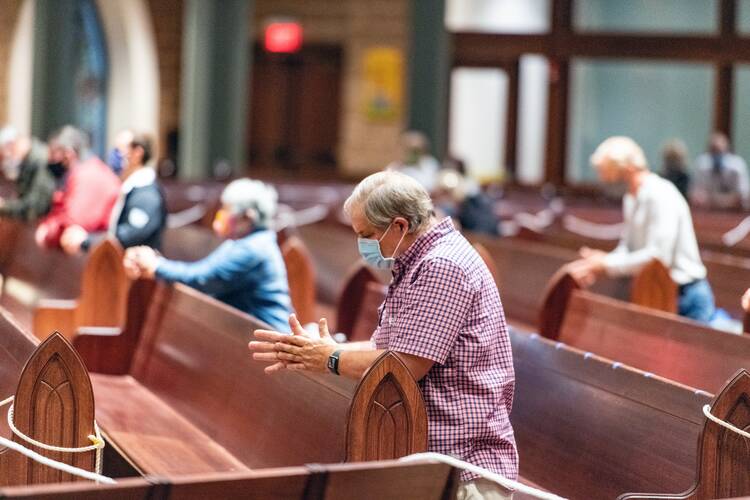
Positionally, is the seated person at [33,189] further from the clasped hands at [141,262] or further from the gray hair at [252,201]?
the gray hair at [252,201]

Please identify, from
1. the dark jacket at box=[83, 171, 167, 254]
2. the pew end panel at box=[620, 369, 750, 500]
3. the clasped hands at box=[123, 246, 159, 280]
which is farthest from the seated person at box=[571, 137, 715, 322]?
the pew end panel at box=[620, 369, 750, 500]

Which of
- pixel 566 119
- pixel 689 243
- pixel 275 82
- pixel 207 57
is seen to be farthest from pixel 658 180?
pixel 275 82

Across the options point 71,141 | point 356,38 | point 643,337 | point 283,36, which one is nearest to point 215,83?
point 283,36

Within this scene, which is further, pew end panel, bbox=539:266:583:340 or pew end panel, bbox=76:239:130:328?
pew end panel, bbox=76:239:130:328

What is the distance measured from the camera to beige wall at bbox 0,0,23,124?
19.5m

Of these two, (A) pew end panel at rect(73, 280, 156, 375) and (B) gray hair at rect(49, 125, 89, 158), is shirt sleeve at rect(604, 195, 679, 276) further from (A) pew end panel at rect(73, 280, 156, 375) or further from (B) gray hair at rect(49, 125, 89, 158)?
(B) gray hair at rect(49, 125, 89, 158)

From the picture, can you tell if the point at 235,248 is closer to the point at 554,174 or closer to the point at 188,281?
the point at 188,281

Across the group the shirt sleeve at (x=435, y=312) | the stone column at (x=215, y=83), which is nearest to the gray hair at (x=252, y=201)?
the shirt sleeve at (x=435, y=312)

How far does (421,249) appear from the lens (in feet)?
11.1

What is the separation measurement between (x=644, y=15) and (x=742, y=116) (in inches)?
88.7

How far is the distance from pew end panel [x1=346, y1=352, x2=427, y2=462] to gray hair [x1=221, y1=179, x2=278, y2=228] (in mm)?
2601

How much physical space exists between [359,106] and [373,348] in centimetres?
1782

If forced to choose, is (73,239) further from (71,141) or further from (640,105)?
(640,105)

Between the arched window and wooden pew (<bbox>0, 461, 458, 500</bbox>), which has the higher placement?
the arched window
